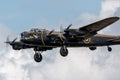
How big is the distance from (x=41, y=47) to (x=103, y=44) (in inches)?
334

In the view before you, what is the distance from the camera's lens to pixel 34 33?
54344mm

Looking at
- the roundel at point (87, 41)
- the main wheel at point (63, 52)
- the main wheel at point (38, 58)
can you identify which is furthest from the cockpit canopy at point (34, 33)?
the roundel at point (87, 41)

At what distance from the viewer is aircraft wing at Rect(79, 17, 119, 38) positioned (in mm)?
49888

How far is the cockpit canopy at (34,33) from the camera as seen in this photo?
2121 inches

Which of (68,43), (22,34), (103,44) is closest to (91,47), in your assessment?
(103,44)

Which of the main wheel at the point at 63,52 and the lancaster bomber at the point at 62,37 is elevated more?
the lancaster bomber at the point at 62,37

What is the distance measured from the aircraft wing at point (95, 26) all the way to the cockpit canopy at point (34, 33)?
490cm

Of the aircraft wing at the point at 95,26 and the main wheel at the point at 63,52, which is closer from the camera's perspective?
the aircraft wing at the point at 95,26

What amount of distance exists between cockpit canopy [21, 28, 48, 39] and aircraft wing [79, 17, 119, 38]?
16.1 ft

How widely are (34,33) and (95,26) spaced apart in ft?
26.3

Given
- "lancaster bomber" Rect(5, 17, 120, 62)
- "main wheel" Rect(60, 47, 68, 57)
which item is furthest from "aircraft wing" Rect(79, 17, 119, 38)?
"main wheel" Rect(60, 47, 68, 57)

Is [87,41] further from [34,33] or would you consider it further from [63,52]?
[34,33]

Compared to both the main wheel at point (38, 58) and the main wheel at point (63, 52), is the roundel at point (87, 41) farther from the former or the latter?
the main wheel at point (38, 58)

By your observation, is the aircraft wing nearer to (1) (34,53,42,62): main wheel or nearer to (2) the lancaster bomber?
(2) the lancaster bomber
